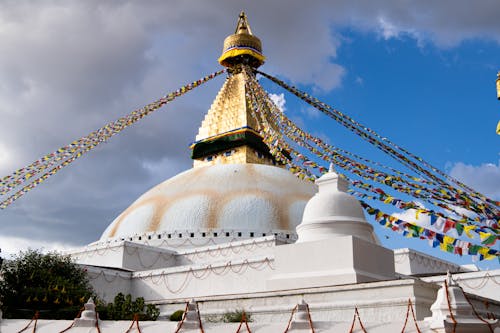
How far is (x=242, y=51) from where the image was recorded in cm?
3089

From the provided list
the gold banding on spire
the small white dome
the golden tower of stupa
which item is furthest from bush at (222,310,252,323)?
the gold banding on spire

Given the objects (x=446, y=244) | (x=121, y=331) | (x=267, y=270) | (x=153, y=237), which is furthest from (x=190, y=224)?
(x=121, y=331)

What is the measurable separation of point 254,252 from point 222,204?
3.65 m

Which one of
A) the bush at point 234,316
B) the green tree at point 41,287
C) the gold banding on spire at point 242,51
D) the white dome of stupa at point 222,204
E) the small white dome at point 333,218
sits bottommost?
the bush at point 234,316

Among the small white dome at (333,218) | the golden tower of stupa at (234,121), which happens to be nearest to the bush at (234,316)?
the small white dome at (333,218)

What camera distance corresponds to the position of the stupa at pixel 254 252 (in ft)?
26.3

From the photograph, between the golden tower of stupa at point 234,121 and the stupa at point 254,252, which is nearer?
the stupa at point 254,252

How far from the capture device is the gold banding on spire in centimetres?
3100

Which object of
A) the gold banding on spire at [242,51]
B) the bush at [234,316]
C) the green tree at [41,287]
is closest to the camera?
the bush at [234,316]

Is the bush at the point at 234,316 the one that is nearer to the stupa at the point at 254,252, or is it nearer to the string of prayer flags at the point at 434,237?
the stupa at the point at 254,252

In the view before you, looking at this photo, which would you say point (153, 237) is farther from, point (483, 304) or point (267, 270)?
point (483, 304)

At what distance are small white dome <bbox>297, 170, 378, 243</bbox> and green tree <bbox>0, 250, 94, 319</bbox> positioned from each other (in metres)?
5.34

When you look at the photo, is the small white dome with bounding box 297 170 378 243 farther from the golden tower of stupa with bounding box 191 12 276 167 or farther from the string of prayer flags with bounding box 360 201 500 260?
the golden tower of stupa with bounding box 191 12 276 167

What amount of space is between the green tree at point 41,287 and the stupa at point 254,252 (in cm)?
189
